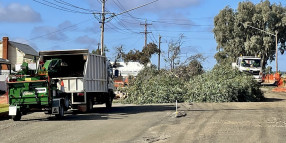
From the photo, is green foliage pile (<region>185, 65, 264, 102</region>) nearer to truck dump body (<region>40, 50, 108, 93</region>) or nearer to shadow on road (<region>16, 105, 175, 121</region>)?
shadow on road (<region>16, 105, 175, 121</region>)

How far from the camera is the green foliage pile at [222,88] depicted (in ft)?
89.6

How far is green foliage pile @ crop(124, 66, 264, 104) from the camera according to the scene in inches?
1081

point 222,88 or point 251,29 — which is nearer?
point 222,88

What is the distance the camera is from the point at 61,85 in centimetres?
1912

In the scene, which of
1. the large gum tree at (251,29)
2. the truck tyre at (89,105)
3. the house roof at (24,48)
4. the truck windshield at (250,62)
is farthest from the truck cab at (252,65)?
Result: the house roof at (24,48)

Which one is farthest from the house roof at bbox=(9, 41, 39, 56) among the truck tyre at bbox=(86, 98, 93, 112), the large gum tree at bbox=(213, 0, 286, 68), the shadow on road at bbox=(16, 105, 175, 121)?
the truck tyre at bbox=(86, 98, 93, 112)

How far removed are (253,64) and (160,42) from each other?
25411 mm

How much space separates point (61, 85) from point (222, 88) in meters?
12.1

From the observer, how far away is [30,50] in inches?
2611

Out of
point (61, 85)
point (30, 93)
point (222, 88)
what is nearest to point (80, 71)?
point (61, 85)

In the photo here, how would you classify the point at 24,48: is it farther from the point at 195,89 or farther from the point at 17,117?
the point at 17,117

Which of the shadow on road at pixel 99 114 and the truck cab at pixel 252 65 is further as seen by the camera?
the truck cab at pixel 252 65

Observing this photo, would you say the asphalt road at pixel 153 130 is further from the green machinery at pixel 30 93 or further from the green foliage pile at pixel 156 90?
the green foliage pile at pixel 156 90

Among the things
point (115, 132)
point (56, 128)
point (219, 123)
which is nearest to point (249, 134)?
point (219, 123)
